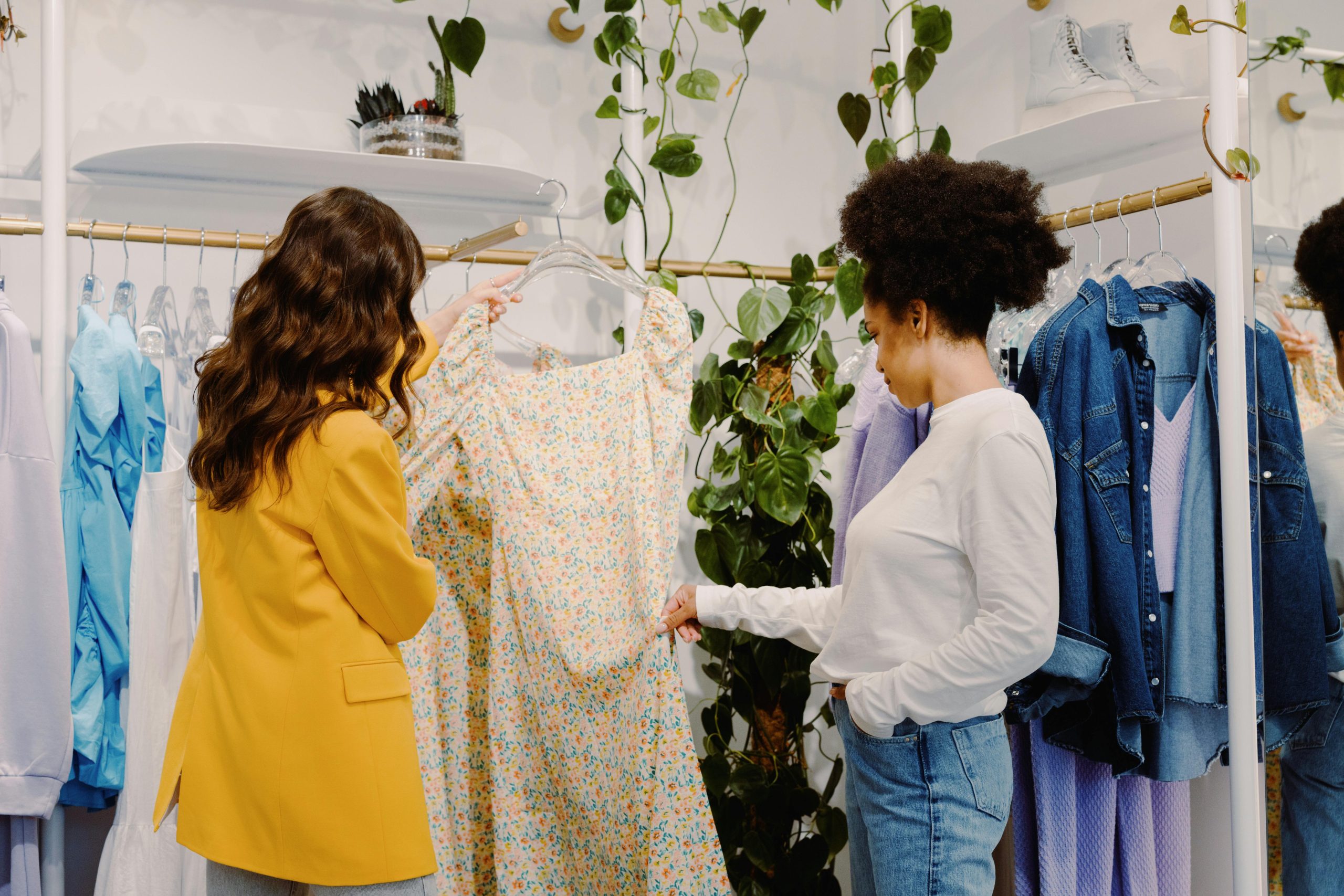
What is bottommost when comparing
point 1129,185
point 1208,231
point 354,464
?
point 354,464

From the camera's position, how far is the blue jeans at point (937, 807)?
4.39 feet

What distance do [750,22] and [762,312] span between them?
71cm

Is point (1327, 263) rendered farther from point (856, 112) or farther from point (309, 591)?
point (856, 112)

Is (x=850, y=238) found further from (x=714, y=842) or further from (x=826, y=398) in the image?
(x=714, y=842)

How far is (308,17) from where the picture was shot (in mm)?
2510

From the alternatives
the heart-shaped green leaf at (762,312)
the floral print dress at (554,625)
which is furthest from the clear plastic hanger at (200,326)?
the heart-shaped green leaf at (762,312)

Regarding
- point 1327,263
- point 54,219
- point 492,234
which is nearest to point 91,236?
point 54,219

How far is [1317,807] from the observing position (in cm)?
77

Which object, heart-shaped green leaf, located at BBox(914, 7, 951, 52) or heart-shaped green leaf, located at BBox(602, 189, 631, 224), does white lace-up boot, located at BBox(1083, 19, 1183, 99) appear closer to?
heart-shaped green leaf, located at BBox(914, 7, 951, 52)

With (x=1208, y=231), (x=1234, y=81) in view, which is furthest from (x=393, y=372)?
(x=1208, y=231)

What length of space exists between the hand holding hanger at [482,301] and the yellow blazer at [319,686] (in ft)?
1.95

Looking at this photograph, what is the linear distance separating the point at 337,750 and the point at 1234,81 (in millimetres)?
1620

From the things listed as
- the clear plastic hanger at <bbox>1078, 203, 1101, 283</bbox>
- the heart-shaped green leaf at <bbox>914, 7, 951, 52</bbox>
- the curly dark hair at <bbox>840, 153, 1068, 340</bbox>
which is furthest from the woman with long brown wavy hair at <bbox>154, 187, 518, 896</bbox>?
the heart-shaped green leaf at <bbox>914, 7, 951, 52</bbox>

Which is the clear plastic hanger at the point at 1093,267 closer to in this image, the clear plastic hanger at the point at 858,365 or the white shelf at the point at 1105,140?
the white shelf at the point at 1105,140
